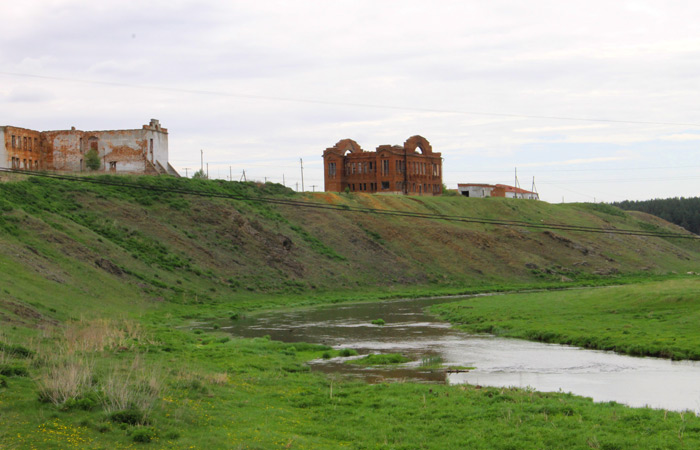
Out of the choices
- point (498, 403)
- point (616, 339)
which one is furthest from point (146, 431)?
point (616, 339)

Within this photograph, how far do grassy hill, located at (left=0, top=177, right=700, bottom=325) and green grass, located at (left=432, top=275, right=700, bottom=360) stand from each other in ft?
81.1

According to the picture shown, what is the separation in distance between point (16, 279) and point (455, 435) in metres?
35.6

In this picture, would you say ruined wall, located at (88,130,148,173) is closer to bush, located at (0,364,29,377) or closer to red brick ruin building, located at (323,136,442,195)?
red brick ruin building, located at (323,136,442,195)

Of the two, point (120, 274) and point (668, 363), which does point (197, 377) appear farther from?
point (120, 274)

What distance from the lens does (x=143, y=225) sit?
3046 inches

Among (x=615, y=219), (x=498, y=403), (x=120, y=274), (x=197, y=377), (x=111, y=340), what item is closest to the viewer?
(x=498, y=403)

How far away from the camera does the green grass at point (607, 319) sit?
3481 centimetres

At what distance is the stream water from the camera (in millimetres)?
25469

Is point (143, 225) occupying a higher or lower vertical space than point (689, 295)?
higher

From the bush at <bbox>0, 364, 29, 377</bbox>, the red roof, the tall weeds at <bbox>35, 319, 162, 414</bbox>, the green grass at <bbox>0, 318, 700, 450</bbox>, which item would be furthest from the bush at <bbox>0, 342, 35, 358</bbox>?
the red roof

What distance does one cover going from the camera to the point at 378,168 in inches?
4993

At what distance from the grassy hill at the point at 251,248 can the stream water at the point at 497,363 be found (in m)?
13.3

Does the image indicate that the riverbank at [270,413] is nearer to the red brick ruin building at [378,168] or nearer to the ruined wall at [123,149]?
the ruined wall at [123,149]

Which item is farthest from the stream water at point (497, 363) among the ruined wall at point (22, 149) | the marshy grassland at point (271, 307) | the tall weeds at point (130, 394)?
the ruined wall at point (22, 149)
